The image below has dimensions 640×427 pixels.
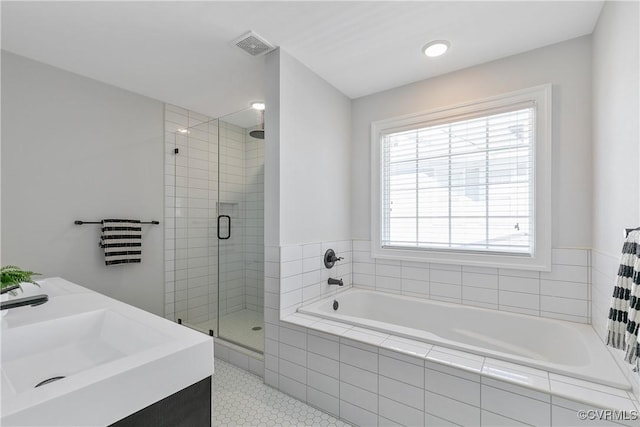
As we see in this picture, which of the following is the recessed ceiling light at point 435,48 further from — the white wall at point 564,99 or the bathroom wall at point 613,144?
the bathroom wall at point 613,144

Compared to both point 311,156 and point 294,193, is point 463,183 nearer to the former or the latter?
point 311,156

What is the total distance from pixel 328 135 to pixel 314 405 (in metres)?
2.14

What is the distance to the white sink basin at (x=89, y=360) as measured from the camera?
0.73 metres

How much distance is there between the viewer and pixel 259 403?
6.64ft

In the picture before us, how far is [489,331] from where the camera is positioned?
231cm

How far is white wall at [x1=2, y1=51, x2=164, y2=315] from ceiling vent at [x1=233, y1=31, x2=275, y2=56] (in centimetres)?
145

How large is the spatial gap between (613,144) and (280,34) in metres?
2.10

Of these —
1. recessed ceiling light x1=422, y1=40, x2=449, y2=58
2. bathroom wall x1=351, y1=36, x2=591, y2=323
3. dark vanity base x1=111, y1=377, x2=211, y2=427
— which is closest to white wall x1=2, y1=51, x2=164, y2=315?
dark vanity base x1=111, y1=377, x2=211, y2=427

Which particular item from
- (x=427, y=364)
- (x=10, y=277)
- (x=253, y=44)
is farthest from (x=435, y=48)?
(x=10, y=277)

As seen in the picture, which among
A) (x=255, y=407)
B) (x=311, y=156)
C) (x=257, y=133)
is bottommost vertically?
(x=255, y=407)

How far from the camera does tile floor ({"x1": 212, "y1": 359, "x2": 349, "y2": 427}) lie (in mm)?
1835

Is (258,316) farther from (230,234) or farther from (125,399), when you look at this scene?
(125,399)

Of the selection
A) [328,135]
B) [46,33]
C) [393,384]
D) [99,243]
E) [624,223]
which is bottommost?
[393,384]

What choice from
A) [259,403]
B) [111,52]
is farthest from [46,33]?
[259,403]
